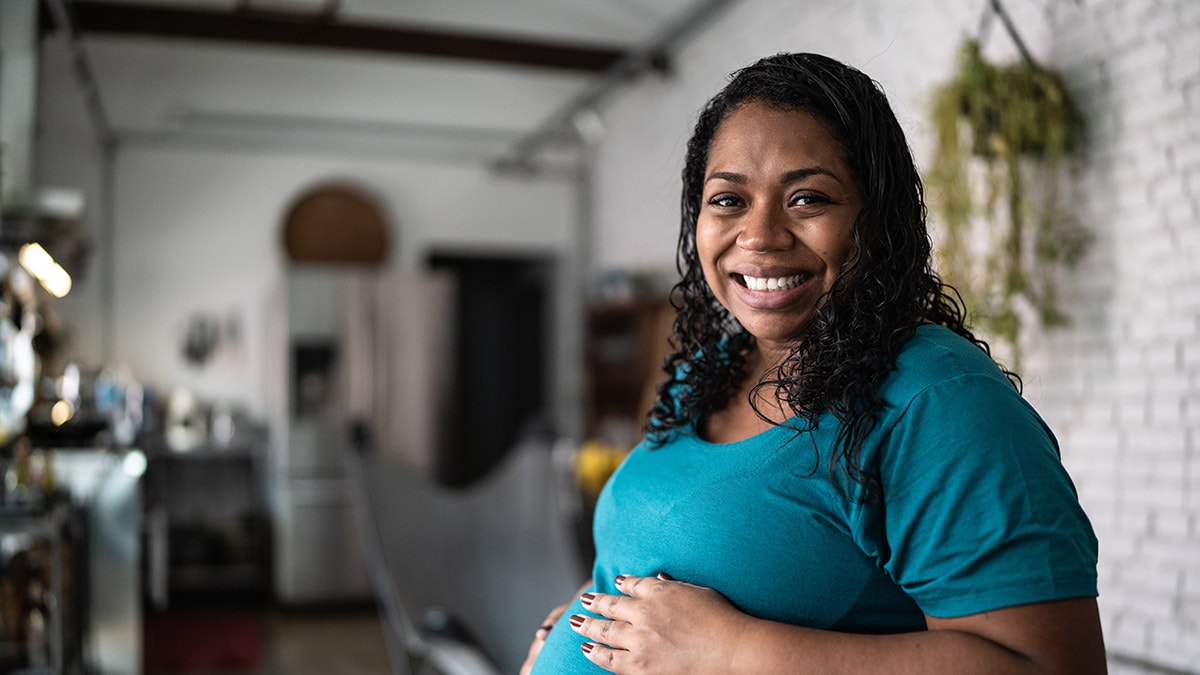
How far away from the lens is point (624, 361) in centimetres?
636

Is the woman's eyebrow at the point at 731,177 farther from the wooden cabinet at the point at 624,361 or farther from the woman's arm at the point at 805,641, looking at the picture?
the wooden cabinet at the point at 624,361

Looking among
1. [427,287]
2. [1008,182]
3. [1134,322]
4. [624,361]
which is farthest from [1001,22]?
[427,287]

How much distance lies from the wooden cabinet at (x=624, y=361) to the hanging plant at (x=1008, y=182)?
2.49m

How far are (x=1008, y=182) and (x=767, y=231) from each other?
2191mm

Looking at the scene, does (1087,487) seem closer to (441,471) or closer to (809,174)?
(809,174)

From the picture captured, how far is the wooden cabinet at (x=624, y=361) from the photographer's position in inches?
229

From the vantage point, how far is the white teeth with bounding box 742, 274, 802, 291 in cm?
110

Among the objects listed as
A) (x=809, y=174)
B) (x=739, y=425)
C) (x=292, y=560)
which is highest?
(x=809, y=174)

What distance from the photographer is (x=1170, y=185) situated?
2693mm

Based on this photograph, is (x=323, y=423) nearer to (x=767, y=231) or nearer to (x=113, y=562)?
(x=113, y=562)

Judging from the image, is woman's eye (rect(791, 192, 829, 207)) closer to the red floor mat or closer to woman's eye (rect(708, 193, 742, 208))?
woman's eye (rect(708, 193, 742, 208))

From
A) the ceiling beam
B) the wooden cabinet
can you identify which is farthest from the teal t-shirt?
the ceiling beam

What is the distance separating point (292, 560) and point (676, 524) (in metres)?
5.49

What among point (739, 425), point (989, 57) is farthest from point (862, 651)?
point (989, 57)
